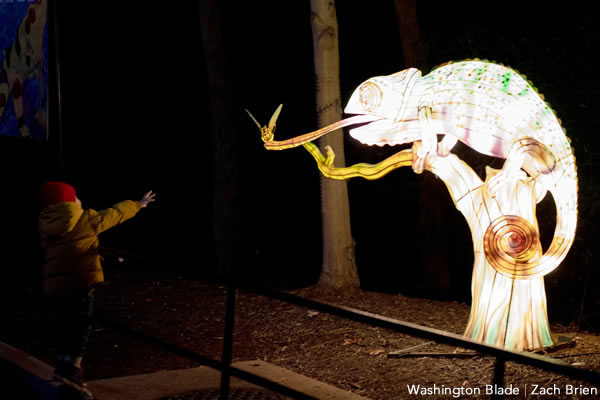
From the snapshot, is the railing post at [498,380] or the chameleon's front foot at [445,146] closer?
the railing post at [498,380]

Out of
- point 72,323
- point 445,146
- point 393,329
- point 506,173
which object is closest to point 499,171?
point 506,173

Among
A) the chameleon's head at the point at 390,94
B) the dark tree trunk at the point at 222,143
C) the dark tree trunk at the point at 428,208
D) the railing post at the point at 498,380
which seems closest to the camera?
the railing post at the point at 498,380

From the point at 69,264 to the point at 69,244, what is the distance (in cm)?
15

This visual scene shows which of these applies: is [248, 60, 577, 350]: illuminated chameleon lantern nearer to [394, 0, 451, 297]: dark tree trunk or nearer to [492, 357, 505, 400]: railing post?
[492, 357, 505, 400]: railing post

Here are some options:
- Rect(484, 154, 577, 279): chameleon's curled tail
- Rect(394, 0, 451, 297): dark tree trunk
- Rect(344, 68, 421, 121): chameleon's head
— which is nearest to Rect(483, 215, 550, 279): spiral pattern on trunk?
Rect(484, 154, 577, 279): chameleon's curled tail

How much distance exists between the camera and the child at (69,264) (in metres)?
5.11

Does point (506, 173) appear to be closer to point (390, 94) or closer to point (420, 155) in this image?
point (420, 155)

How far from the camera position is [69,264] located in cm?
516

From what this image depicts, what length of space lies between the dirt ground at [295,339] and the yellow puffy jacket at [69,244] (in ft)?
1.95

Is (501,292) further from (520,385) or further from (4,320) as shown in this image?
(4,320)

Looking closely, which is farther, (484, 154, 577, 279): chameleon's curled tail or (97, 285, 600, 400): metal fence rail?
(484, 154, 577, 279): chameleon's curled tail

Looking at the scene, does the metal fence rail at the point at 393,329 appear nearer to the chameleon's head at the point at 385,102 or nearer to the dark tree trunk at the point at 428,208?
the chameleon's head at the point at 385,102

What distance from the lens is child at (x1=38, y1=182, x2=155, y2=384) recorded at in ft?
16.8

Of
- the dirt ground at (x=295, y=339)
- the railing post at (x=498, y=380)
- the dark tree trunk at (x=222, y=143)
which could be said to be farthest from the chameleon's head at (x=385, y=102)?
the dark tree trunk at (x=222, y=143)
